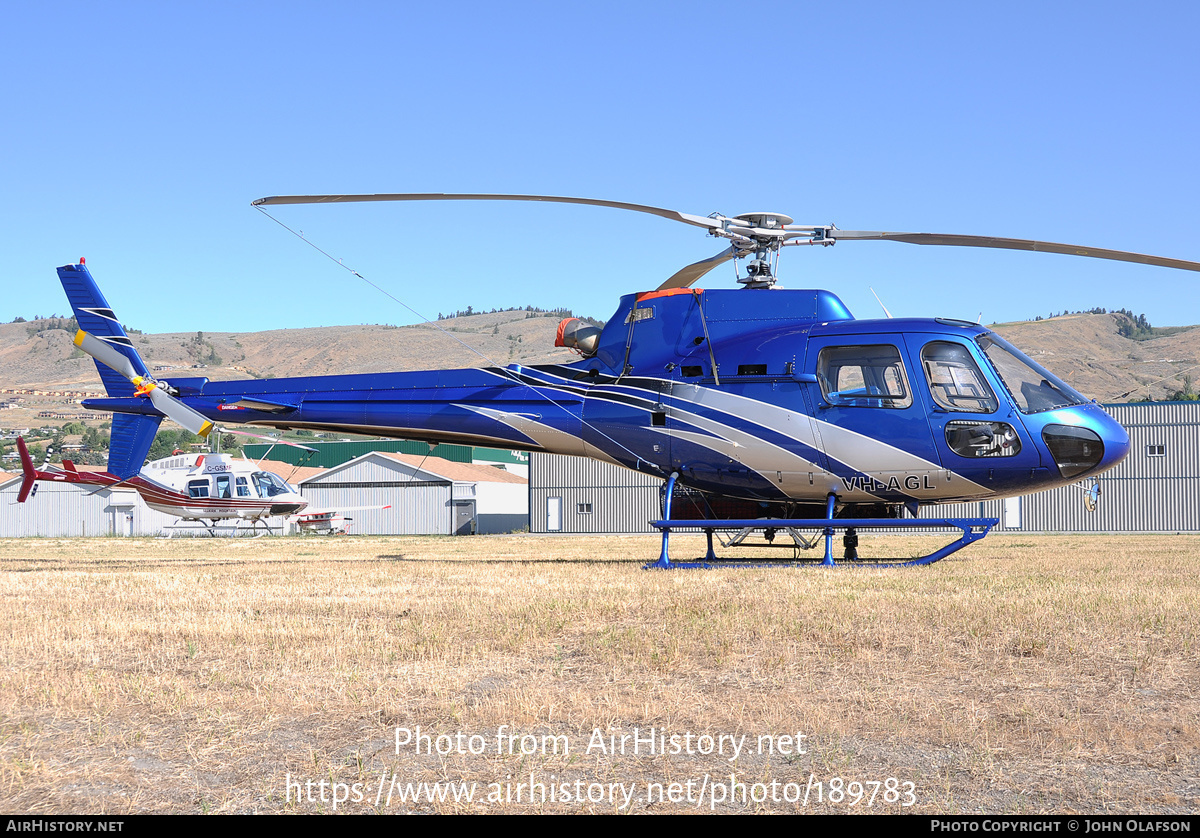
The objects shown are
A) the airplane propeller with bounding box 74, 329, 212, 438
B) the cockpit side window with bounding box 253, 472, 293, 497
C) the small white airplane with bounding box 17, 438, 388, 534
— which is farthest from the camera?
the cockpit side window with bounding box 253, 472, 293, 497

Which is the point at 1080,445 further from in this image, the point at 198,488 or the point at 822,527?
the point at 198,488

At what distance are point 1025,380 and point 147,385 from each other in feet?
46.4

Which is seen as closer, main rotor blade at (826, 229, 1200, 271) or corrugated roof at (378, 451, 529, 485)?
main rotor blade at (826, 229, 1200, 271)

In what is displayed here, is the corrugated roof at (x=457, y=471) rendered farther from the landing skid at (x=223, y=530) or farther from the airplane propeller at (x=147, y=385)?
the airplane propeller at (x=147, y=385)

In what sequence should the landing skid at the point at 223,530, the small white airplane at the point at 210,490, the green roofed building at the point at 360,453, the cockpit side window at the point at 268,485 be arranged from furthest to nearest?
1. the green roofed building at the point at 360,453
2. the landing skid at the point at 223,530
3. the cockpit side window at the point at 268,485
4. the small white airplane at the point at 210,490

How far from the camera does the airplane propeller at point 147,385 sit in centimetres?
1698

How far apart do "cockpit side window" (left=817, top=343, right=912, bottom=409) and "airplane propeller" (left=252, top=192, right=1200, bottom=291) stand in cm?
149

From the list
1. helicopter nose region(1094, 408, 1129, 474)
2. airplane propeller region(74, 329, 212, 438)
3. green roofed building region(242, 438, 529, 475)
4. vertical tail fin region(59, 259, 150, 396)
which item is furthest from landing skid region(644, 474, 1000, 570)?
green roofed building region(242, 438, 529, 475)

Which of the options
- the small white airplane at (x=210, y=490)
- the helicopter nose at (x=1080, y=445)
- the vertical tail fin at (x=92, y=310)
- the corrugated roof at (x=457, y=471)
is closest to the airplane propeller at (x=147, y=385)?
the vertical tail fin at (x=92, y=310)

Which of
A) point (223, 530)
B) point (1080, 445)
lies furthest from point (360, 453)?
point (1080, 445)

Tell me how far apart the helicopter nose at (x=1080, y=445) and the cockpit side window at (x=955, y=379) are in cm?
89

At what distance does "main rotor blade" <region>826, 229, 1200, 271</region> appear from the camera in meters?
12.1

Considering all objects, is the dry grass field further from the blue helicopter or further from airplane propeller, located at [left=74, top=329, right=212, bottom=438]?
airplane propeller, located at [left=74, top=329, right=212, bottom=438]
